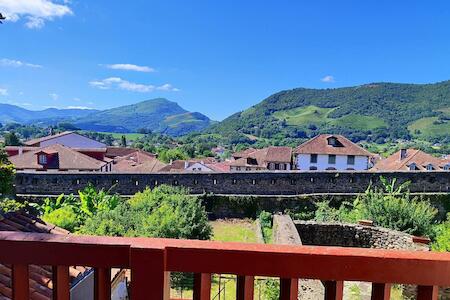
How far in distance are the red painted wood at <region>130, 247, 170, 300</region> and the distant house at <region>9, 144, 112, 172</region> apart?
2422 cm

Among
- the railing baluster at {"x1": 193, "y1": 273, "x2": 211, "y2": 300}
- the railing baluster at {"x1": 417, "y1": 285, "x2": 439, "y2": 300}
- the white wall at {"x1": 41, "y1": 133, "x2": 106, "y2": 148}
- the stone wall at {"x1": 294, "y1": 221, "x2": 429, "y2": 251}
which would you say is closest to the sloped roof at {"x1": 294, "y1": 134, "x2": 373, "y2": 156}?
the stone wall at {"x1": 294, "y1": 221, "x2": 429, "y2": 251}

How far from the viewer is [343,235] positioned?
41.5ft

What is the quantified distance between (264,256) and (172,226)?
29.9 ft

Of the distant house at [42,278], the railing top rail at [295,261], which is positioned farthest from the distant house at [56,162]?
the railing top rail at [295,261]

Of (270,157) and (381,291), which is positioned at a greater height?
(381,291)

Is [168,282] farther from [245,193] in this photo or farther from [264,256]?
[245,193]

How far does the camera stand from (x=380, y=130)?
453 ft

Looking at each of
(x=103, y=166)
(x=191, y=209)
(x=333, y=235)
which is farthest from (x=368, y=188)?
(x=103, y=166)

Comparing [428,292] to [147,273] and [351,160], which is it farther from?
[351,160]

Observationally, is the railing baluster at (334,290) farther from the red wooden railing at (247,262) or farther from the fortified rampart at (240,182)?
the fortified rampart at (240,182)

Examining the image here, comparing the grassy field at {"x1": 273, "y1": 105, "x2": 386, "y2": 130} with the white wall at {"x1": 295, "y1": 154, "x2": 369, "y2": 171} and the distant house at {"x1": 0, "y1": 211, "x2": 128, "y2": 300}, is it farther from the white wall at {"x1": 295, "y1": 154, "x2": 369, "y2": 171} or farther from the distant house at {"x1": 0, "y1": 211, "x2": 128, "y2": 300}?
the distant house at {"x1": 0, "y1": 211, "x2": 128, "y2": 300}

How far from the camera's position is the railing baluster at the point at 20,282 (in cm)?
142

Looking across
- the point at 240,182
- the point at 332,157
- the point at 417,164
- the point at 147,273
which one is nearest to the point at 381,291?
the point at 147,273

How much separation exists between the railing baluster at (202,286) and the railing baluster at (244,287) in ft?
0.36
